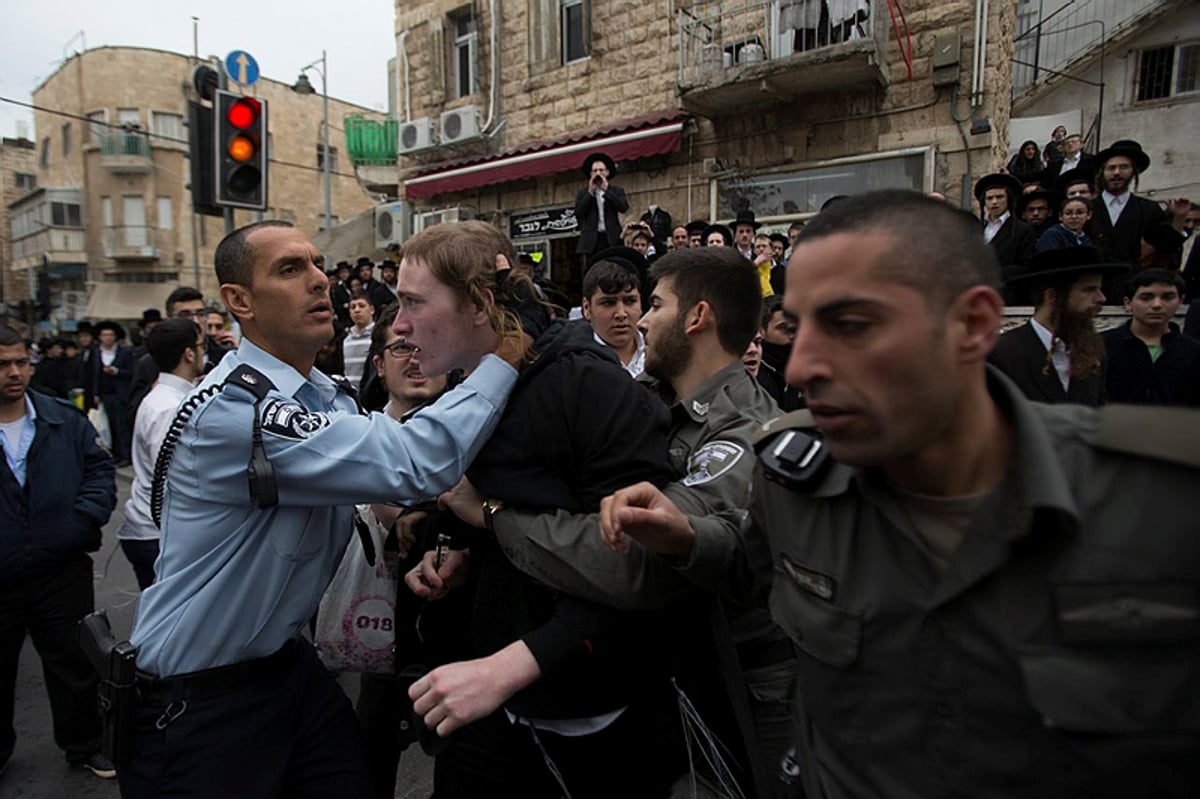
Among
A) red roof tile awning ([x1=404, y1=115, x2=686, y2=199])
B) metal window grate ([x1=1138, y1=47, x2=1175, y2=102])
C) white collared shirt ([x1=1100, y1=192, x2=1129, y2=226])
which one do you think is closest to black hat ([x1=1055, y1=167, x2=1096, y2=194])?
white collared shirt ([x1=1100, y1=192, x2=1129, y2=226])

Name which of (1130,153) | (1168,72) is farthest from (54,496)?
(1168,72)

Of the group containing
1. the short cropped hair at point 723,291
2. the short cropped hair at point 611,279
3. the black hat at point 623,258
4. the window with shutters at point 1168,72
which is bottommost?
the short cropped hair at point 723,291

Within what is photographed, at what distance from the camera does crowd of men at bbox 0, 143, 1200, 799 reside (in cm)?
98

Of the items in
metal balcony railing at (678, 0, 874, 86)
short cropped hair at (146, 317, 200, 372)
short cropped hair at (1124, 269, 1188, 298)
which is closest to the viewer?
short cropped hair at (146, 317, 200, 372)

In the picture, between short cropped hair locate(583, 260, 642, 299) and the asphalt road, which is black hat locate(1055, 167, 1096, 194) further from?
the asphalt road

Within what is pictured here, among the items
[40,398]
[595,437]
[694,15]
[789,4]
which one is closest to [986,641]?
[595,437]

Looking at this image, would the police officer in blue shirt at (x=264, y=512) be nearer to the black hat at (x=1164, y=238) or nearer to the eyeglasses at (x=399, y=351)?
the eyeglasses at (x=399, y=351)

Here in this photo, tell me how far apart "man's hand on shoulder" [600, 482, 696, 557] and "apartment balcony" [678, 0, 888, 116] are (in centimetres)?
897

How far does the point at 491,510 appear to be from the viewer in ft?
5.62

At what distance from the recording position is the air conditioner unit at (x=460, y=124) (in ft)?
43.4

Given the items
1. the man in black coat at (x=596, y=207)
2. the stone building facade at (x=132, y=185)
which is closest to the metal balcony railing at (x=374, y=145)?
the man in black coat at (x=596, y=207)

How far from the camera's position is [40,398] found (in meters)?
3.68

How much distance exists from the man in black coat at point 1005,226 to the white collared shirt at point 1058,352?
2.25m

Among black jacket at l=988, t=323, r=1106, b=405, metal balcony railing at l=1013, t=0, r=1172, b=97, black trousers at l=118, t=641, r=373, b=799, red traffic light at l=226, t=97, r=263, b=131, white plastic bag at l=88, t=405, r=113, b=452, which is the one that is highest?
metal balcony railing at l=1013, t=0, r=1172, b=97
